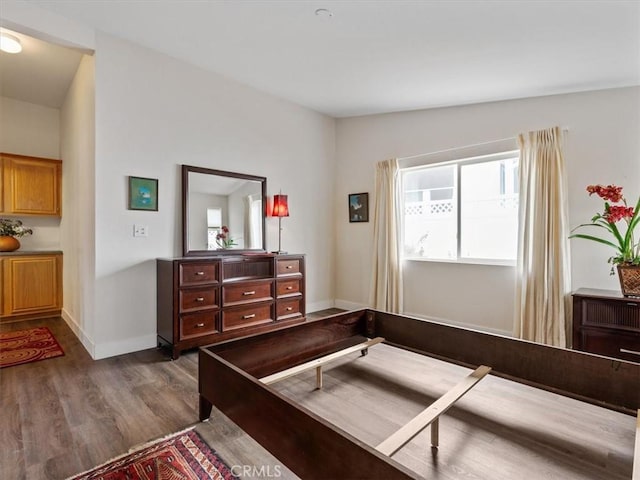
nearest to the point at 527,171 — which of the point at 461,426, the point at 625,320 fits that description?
the point at 625,320

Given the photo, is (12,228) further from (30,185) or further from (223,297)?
(223,297)

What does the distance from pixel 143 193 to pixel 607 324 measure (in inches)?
161

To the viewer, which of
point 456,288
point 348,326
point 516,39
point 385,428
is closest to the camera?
point 385,428

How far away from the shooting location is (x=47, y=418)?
6.23 feet

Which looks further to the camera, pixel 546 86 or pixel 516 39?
pixel 546 86

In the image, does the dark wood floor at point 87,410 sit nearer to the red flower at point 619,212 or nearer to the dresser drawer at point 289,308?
the dresser drawer at point 289,308

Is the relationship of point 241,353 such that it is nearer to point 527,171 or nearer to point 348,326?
point 348,326

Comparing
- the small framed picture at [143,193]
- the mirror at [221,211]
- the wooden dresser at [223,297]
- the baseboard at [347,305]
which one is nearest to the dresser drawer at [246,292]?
the wooden dresser at [223,297]

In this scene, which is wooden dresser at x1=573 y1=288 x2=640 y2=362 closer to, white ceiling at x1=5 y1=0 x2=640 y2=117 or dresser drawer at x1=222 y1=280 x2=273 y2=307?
white ceiling at x1=5 y1=0 x2=640 y2=117

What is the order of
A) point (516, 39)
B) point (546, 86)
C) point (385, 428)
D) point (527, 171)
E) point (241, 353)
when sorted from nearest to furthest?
1. point (385, 428)
2. point (241, 353)
3. point (516, 39)
4. point (546, 86)
5. point (527, 171)

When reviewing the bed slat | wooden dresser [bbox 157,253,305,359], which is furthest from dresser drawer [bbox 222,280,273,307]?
the bed slat

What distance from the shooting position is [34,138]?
4.46 metres

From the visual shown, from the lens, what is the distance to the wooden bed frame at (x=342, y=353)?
1089 millimetres

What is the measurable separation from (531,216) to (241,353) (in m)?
2.93
